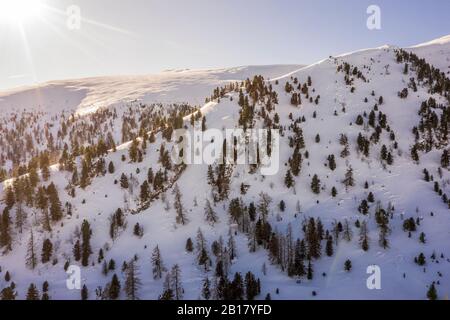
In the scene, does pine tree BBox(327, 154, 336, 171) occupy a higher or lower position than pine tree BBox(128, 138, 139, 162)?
lower

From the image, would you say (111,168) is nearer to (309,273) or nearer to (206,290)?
(206,290)

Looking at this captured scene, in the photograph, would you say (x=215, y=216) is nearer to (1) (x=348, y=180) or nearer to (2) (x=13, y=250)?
(1) (x=348, y=180)

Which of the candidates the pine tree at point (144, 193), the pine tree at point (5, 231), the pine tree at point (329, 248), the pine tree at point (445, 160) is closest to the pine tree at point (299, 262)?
the pine tree at point (329, 248)

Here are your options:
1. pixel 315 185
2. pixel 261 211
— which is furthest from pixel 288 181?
pixel 261 211

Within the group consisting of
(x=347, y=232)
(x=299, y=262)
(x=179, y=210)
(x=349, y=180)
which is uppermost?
(x=349, y=180)

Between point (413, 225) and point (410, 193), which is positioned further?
point (410, 193)

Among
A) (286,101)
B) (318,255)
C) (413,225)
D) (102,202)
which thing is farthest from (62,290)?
(286,101)

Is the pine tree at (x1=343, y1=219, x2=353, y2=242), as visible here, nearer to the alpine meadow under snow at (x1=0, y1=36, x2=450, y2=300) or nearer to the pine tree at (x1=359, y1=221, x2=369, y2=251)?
the alpine meadow under snow at (x1=0, y1=36, x2=450, y2=300)

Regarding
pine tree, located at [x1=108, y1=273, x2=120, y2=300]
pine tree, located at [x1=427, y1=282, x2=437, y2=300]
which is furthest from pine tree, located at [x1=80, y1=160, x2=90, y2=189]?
pine tree, located at [x1=427, y1=282, x2=437, y2=300]
